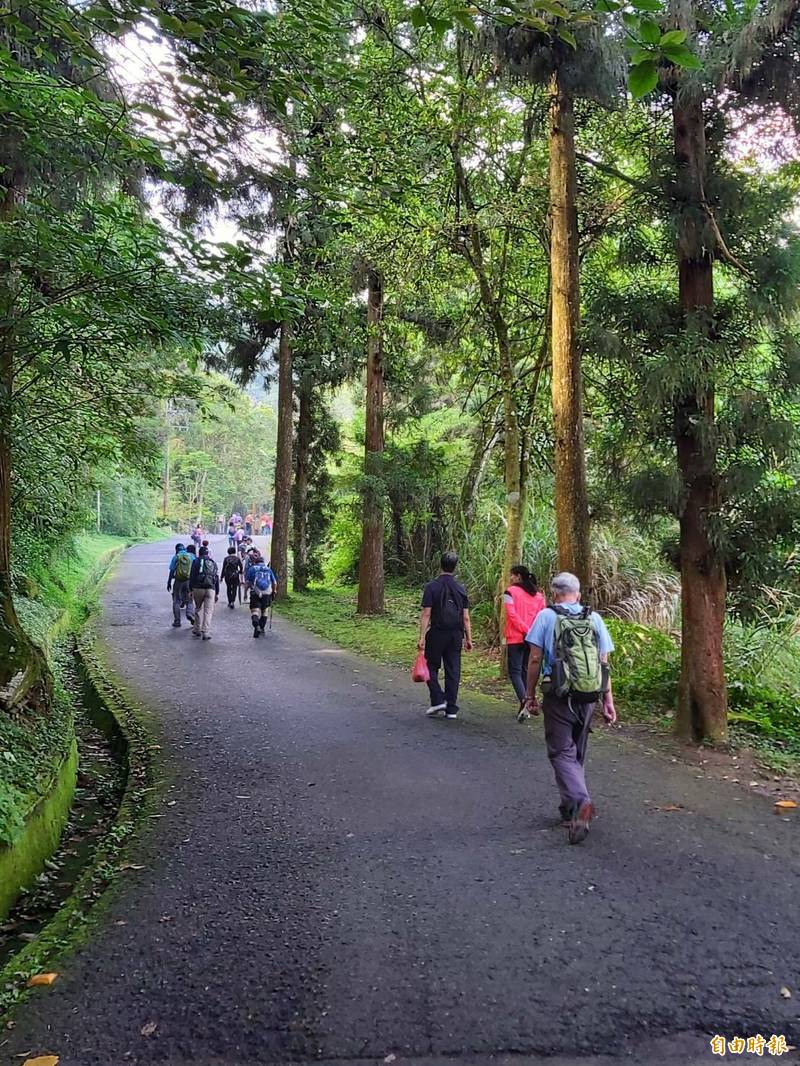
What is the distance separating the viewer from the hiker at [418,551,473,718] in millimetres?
8578

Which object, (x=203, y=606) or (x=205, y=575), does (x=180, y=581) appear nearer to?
(x=203, y=606)

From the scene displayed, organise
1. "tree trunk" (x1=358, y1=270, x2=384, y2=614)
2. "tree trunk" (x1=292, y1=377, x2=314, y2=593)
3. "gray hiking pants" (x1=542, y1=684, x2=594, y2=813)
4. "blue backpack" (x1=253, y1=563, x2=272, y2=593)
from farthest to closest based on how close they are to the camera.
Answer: "tree trunk" (x1=292, y1=377, x2=314, y2=593)
"tree trunk" (x1=358, y1=270, x2=384, y2=614)
"blue backpack" (x1=253, y1=563, x2=272, y2=593)
"gray hiking pants" (x1=542, y1=684, x2=594, y2=813)

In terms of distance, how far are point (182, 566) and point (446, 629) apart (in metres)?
9.05

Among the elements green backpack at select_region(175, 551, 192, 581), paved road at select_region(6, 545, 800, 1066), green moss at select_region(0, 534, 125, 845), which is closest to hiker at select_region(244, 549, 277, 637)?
green backpack at select_region(175, 551, 192, 581)

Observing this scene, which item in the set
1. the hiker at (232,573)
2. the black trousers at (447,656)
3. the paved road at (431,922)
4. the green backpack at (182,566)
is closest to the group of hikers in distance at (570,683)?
the paved road at (431,922)

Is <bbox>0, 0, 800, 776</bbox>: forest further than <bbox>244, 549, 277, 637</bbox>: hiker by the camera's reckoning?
No

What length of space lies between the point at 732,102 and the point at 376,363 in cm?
1078

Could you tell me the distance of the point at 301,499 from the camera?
73.7 ft

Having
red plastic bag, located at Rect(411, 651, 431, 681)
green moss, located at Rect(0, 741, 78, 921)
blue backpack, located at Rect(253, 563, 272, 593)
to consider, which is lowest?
green moss, located at Rect(0, 741, 78, 921)

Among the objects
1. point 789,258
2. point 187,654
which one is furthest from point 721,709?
point 187,654

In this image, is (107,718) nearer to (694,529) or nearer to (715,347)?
(694,529)

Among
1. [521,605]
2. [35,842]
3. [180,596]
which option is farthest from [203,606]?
[35,842]

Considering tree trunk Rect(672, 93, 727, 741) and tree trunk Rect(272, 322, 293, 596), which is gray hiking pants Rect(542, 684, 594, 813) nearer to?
tree trunk Rect(672, 93, 727, 741)

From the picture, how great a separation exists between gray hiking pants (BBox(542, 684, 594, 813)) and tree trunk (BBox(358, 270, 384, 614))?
11.5 metres
